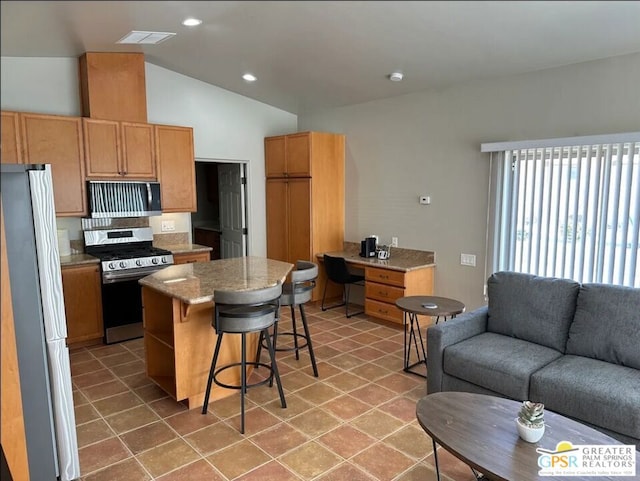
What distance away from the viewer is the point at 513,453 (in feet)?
6.30

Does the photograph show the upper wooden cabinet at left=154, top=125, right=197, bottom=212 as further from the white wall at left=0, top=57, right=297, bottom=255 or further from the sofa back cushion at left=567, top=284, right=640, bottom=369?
the sofa back cushion at left=567, top=284, right=640, bottom=369

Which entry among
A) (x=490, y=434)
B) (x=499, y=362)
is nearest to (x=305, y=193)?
(x=499, y=362)

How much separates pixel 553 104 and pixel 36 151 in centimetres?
493

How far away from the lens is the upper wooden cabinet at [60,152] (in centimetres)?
413

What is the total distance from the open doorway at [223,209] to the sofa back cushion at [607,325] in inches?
177

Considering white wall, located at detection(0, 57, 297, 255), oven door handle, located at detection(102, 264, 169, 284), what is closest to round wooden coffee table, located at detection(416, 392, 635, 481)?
oven door handle, located at detection(102, 264, 169, 284)

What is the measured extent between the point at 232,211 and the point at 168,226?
1.24 metres

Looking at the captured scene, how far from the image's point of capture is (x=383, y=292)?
5.10 m

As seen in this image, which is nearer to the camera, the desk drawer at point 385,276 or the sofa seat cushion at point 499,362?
the sofa seat cushion at point 499,362

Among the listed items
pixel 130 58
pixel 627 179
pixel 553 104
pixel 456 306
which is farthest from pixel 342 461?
pixel 130 58

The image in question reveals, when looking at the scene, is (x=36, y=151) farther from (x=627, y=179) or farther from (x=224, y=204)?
(x=627, y=179)

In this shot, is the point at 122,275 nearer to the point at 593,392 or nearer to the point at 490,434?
the point at 490,434

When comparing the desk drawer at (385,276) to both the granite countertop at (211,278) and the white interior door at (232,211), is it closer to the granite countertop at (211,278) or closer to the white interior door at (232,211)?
the granite countertop at (211,278)

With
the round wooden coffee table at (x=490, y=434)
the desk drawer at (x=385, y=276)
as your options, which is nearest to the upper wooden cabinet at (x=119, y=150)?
the desk drawer at (x=385, y=276)
